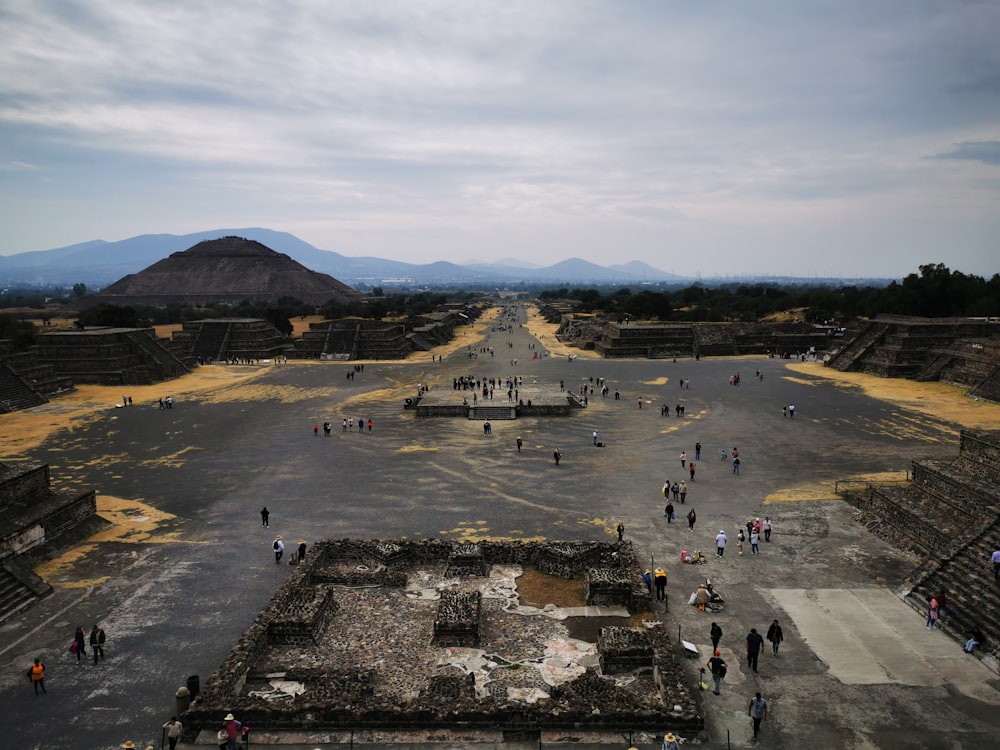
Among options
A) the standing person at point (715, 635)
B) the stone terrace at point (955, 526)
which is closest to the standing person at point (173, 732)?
the standing person at point (715, 635)

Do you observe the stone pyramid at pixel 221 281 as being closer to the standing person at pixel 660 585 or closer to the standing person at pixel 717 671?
the standing person at pixel 660 585

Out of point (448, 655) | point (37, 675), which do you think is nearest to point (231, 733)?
point (448, 655)

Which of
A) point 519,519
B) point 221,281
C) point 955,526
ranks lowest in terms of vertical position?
point 519,519

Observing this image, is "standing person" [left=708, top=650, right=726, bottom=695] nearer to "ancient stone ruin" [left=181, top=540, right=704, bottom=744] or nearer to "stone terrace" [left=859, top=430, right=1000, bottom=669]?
"ancient stone ruin" [left=181, top=540, right=704, bottom=744]

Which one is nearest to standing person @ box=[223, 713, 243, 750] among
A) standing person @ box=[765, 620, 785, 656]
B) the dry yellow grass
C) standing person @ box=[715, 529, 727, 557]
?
the dry yellow grass

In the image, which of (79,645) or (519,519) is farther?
(519,519)

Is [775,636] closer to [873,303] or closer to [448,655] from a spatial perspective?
[448,655]
